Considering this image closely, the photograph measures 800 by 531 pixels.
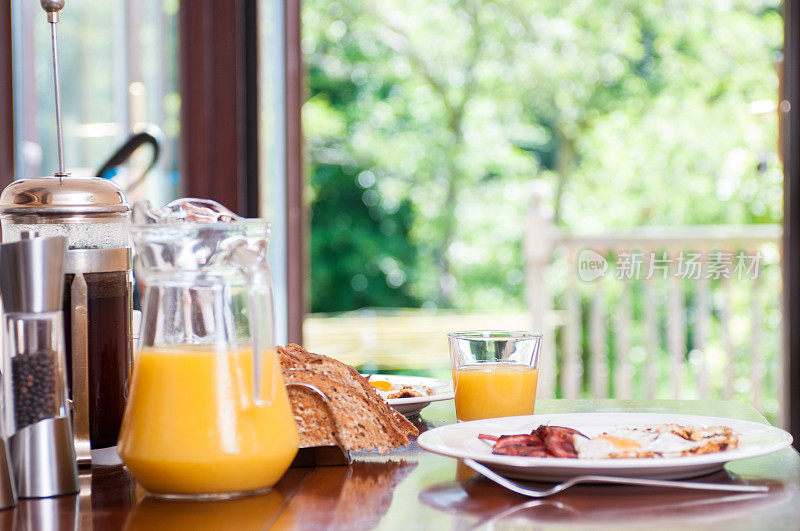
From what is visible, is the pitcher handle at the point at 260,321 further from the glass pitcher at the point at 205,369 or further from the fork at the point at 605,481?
the fork at the point at 605,481

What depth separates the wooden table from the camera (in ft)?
1.75

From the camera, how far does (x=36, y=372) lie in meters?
0.60

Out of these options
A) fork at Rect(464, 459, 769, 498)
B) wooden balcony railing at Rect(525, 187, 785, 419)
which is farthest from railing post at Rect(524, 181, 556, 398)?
fork at Rect(464, 459, 769, 498)

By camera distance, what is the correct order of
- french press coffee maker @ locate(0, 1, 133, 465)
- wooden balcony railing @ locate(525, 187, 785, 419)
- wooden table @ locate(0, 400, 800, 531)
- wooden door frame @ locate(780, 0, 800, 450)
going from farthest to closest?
wooden balcony railing @ locate(525, 187, 785, 419), wooden door frame @ locate(780, 0, 800, 450), french press coffee maker @ locate(0, 1, 133, 465), wooden table @ locate(0, 400, 800, 531)

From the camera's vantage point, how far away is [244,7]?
2.40 metres

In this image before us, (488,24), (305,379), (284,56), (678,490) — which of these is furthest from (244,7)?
(488,24)

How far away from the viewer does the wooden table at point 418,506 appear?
1.75 feet

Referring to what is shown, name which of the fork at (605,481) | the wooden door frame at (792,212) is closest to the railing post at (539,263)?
the wooden door frame at (792,212)

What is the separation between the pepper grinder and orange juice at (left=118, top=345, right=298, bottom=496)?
5cm

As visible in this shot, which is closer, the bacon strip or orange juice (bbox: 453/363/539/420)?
the bacon strip

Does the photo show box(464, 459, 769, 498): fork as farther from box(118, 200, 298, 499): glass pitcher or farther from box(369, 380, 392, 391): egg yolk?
box(369, 380, 392, 391): egg yolk

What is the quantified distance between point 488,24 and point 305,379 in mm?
7217

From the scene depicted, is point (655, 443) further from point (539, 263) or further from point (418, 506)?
point (539, 263)

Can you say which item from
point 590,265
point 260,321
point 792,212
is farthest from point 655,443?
point 590,265
